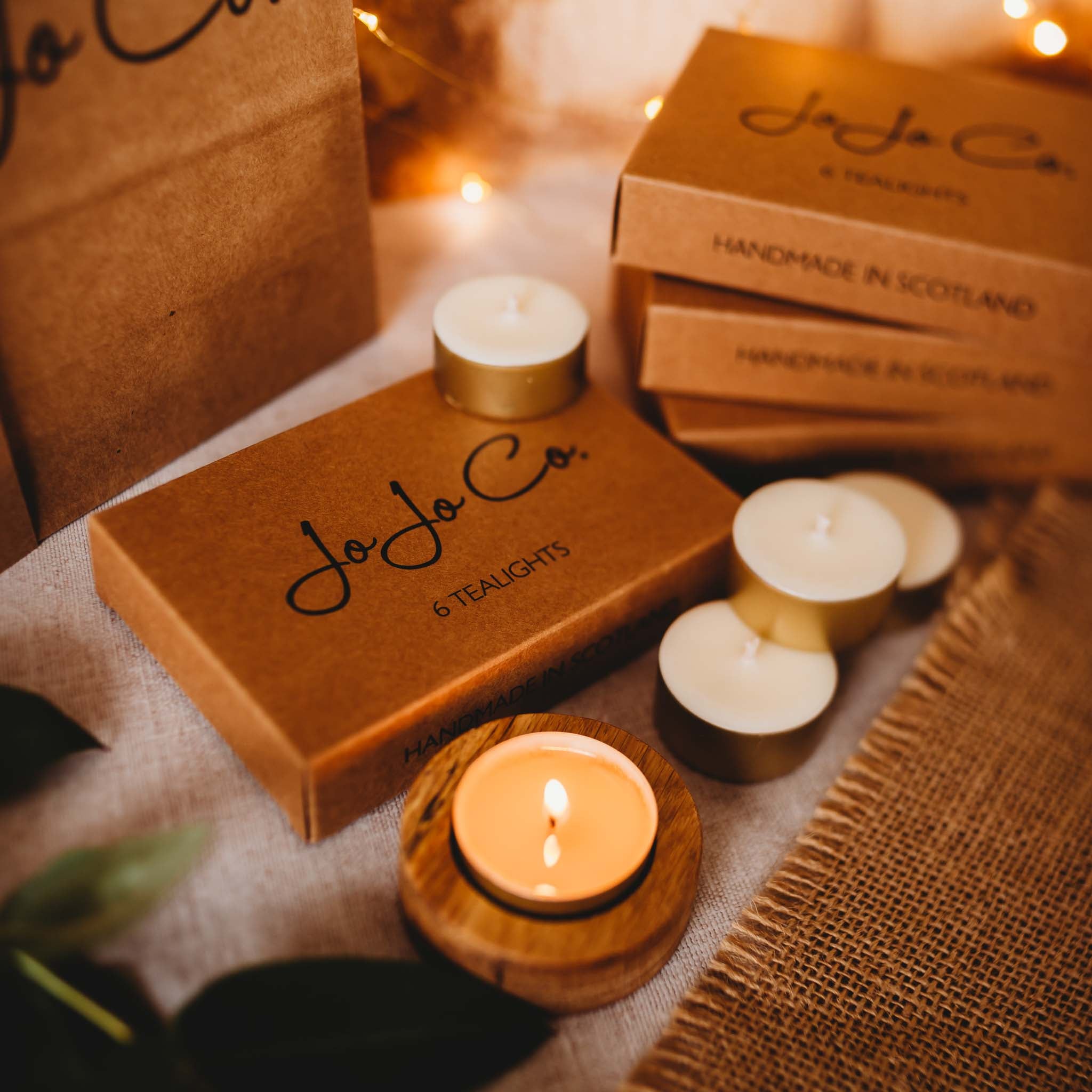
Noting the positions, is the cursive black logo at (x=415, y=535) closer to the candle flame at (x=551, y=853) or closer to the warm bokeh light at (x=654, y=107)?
the candle flame at (x=551, y=853)

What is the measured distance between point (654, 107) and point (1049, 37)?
0.44m

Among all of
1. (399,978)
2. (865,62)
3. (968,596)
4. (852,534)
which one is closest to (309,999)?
(399,978)

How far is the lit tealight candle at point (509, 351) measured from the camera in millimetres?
696

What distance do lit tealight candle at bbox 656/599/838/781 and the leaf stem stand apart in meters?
0.35

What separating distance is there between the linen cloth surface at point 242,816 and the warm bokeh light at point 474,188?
33 cm

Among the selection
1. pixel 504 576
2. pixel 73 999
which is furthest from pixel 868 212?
pixel 73 999

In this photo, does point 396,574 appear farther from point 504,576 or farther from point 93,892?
point 93,892

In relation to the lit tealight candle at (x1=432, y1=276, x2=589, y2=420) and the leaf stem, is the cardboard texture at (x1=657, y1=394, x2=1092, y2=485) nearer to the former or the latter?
the lit tealight candle at (x1=432, y1=276, x2=589, y2=420)

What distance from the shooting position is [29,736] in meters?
0.53

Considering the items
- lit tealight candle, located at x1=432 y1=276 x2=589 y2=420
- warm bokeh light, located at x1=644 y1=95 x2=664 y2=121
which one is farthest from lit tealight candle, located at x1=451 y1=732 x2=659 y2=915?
warm bokeh light, located at x1=644 y1=95 x2=664 y2=121

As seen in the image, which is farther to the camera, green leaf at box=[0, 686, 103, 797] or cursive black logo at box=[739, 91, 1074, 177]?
cursive black logo at box=[739, 91, 1074, 177]

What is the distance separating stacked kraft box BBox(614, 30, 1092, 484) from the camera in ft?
2.37

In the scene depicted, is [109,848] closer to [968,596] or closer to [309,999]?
[309,999]

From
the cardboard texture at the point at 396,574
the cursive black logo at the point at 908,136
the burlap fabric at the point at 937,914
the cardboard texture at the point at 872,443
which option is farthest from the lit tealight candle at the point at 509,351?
the burlap fabric at the point at 937,914
